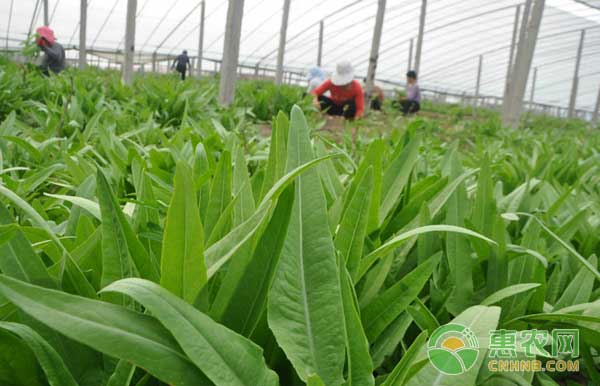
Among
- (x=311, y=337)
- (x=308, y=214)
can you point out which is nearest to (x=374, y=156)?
(x=308, y=214)

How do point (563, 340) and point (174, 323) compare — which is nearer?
point (174, 323)

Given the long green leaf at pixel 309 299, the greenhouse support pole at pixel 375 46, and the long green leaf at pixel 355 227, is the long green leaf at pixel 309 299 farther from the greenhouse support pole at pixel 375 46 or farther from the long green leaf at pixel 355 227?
the greenhouse support pole at pixel 375 46

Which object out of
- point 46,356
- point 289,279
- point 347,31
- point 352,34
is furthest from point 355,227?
point 352,34

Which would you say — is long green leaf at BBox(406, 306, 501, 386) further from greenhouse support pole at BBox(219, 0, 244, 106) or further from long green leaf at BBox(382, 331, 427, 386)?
greenhouse support pole at BBox(219, 0, 244, 106)

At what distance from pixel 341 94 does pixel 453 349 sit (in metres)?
8.04

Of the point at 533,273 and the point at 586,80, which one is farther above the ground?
the point at 586,80

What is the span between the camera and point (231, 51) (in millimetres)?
5863

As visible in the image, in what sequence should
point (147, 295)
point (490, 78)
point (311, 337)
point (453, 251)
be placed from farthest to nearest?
point (490, 78)
point (453, 251)
point (311, 337)
point (147, 295)

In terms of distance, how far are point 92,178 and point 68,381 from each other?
0.67 meters

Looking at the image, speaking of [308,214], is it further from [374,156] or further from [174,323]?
[374,156]

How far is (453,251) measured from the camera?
0.93 meters

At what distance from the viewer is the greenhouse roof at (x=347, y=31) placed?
83.0ft

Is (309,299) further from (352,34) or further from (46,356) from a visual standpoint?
(352,34)

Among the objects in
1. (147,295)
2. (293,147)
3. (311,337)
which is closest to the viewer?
(147,295)
